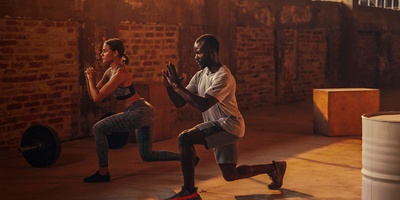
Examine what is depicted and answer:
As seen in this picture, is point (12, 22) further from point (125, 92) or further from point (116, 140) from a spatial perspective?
point (125, 92)

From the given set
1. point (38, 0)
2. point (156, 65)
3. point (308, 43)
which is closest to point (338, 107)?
point (156, 65)

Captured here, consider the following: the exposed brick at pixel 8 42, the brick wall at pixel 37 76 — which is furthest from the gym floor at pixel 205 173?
the exposed brick at pixel 8 42

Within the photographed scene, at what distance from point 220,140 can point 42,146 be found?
313 centimetres

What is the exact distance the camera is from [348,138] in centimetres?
1092

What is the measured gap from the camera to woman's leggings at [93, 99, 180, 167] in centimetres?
740

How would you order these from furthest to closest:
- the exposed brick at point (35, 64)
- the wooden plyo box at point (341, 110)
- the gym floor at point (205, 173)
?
the wooden plyo box at point (341, 110), the exposed brick at point (35, 64), the gym floor at point (205, 173)

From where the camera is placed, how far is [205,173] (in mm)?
8023

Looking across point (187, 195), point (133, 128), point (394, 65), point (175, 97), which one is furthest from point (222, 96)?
point (394, 65)

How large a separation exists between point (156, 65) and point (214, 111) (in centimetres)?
641

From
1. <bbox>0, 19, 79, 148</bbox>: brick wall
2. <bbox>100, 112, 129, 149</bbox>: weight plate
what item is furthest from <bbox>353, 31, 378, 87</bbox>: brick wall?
<bbox>100, 112, 129, 149</bbox>: weight plate

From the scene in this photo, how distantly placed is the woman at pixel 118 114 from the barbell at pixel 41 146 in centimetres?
105

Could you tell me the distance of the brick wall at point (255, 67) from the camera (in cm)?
1521

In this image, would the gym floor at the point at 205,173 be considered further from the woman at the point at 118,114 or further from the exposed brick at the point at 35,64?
the exposed brick at the point at 35,64

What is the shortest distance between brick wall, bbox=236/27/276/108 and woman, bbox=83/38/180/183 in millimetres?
7433
